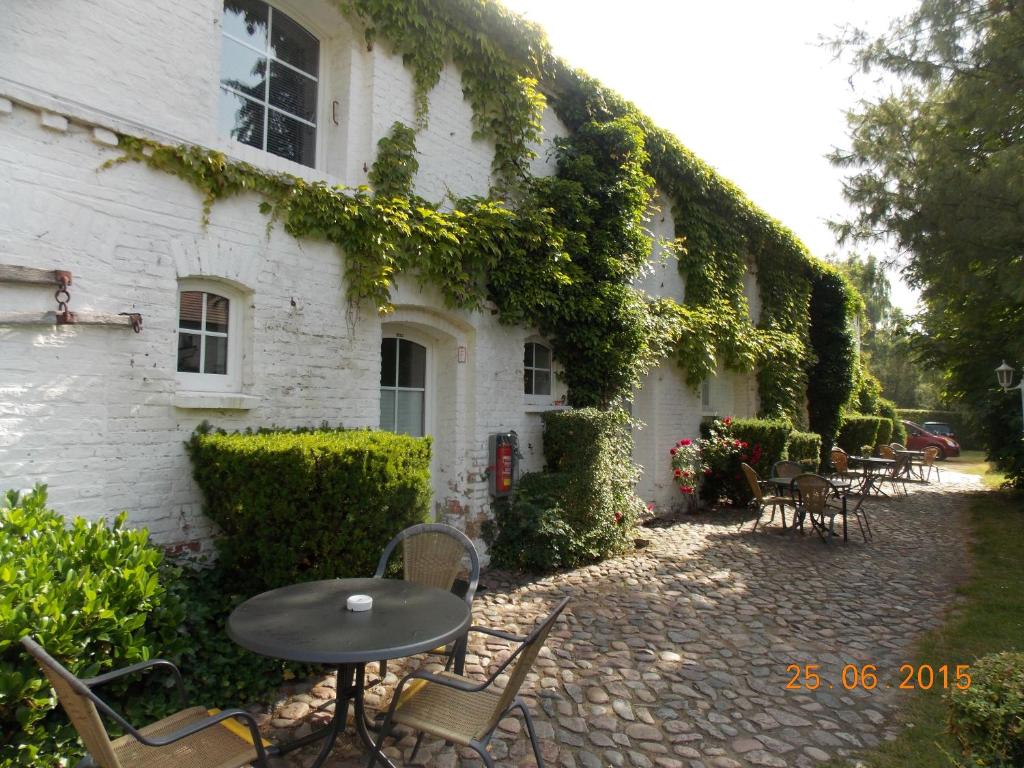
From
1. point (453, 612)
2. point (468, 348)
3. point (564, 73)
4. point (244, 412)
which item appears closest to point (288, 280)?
point (244, 412)

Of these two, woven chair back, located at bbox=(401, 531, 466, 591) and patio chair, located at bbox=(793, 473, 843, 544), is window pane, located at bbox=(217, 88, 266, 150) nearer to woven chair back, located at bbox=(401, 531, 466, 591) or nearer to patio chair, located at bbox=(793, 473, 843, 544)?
woven chair back, located at bbox=(401, 531, 466, 591)

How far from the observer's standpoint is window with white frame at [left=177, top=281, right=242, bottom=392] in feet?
14.9

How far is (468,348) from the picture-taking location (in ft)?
21.7

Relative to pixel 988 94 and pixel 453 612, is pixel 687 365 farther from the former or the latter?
pixel 453 612

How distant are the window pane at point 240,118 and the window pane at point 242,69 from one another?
0.30 ft

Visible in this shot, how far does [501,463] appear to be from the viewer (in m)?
6.65

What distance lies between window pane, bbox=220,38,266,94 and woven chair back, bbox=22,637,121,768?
4826 mm

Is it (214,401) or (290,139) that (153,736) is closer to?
(214,401)

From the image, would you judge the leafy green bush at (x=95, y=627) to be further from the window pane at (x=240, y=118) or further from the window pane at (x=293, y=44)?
the window pane at (x=293, y=44)

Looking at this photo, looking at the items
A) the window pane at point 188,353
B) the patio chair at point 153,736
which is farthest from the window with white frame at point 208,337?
the patio chair at point 153,736

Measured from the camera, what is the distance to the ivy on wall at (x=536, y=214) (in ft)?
17.6

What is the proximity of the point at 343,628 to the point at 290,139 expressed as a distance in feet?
15.4

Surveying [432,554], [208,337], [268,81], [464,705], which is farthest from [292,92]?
[464,705]

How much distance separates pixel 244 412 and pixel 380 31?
391 centimetres
